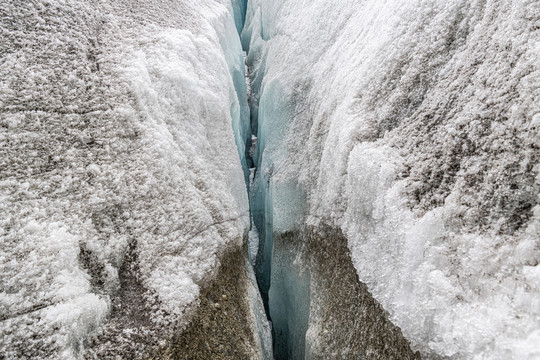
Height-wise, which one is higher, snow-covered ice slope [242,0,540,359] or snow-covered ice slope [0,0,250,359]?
snow-covered ice slope [242,0,540,359]

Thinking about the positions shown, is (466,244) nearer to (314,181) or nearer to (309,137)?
(314,181)

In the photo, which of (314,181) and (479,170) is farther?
(314,181)

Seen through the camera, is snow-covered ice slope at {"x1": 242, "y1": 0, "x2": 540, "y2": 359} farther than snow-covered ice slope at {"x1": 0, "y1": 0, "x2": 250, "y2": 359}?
No

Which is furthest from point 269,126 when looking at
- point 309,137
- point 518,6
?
point 518,6

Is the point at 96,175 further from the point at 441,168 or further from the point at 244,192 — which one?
the point at 441,168

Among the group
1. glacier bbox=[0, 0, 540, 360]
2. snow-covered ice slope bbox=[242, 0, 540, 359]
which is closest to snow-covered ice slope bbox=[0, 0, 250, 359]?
glacier bbox=[0, 0, 540, 360]

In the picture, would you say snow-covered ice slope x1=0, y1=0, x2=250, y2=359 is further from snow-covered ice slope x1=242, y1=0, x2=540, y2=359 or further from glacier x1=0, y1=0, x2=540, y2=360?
snow-covered ice slope x1=242, y1=0, x2=540, y2=359
